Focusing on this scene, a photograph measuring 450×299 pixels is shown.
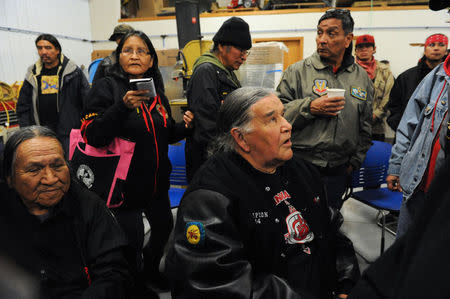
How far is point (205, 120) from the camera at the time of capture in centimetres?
210

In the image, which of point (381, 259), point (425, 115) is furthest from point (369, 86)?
point (381, 259)

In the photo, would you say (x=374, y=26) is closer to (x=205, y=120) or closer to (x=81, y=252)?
(x=205, y=120)

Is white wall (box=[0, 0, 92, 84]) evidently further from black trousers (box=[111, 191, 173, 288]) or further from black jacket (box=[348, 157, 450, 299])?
black jacket (box=[348, 157, 450, 299])

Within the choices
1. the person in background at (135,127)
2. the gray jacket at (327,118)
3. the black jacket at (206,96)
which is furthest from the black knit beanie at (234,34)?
the person in background at (135,127)

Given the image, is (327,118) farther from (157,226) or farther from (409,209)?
(157,226)

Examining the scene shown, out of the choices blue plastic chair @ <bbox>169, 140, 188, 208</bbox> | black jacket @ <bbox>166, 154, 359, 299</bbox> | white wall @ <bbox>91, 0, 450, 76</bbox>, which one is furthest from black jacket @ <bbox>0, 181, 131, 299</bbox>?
white wall @ <bbox>91, 0, 450, 76</bbox>

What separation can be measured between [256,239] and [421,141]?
3.95ft

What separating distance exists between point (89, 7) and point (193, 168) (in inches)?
307

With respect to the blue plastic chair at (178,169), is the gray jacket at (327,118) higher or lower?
higher

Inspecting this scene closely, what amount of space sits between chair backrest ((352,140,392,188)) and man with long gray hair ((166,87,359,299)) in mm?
1617

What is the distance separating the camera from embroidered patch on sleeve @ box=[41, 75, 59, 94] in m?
3.27

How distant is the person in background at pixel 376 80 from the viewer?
410 cm

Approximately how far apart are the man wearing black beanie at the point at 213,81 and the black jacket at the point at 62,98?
1.73 metres

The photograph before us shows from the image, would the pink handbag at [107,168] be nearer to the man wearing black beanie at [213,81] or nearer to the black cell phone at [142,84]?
the black cell phone at [142,84]
